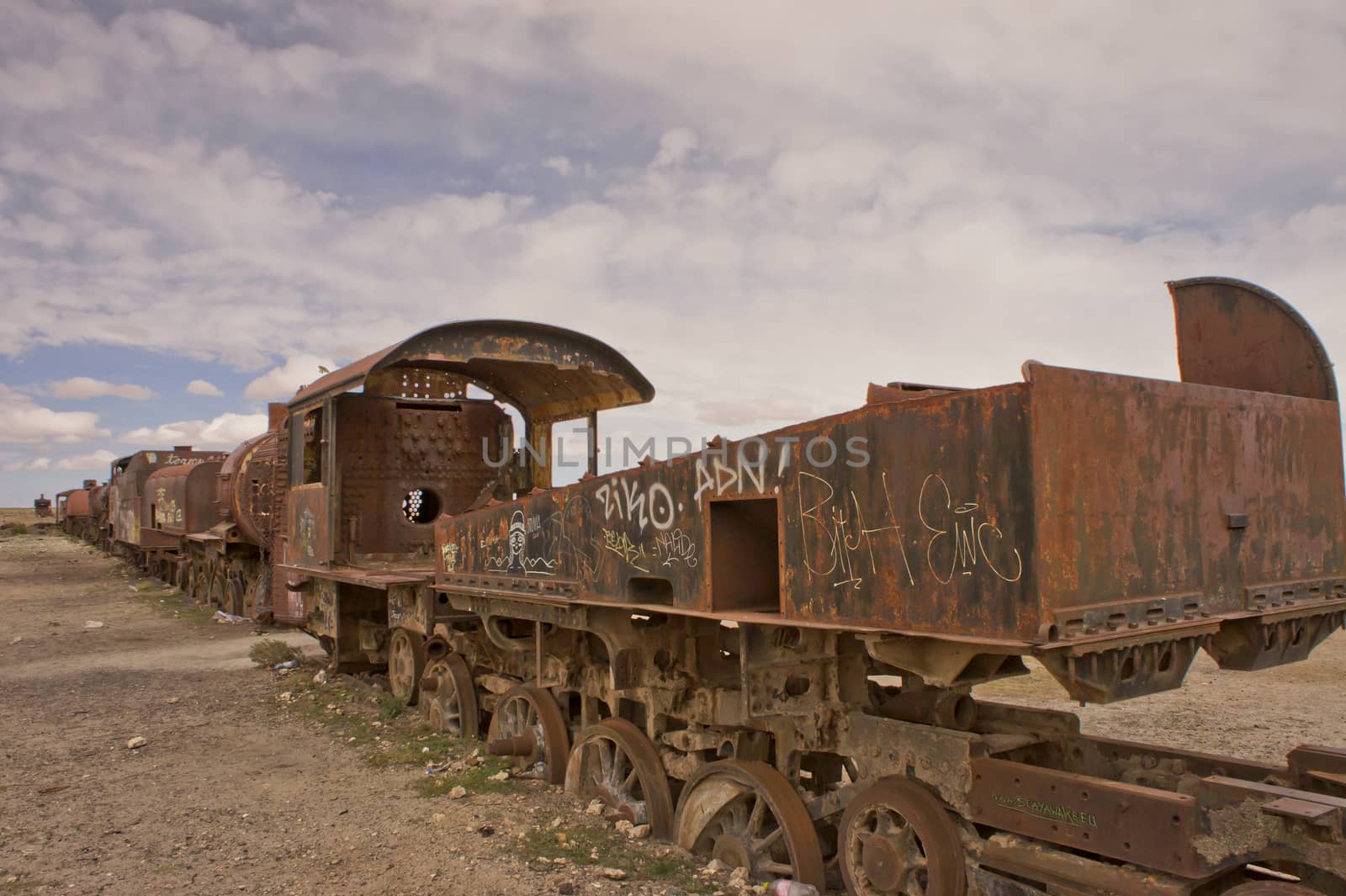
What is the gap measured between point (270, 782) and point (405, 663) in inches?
93.4

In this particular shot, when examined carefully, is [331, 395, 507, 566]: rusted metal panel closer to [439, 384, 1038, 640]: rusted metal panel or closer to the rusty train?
the rusty train

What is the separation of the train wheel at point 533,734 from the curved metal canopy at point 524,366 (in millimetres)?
2806

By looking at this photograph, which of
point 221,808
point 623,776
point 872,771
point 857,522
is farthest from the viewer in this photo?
point 221,808

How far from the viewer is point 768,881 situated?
15.6 feet

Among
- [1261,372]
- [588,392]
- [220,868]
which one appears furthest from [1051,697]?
[220,868]

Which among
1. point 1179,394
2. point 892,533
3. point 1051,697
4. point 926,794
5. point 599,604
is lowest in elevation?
point 1051,697

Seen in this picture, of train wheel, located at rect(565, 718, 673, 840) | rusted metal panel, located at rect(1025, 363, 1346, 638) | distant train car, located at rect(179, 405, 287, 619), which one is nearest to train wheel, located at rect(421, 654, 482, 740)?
train wheel, located at rect(565, 718, 673, 840)

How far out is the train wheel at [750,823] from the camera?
455 cm

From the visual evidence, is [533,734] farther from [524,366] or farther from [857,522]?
[857,522]

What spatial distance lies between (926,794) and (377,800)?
4.01m

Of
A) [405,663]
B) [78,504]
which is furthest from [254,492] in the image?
[78,504]

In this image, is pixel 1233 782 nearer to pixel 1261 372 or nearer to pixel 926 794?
pixel 926 794

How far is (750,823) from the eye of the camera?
4.89 metres

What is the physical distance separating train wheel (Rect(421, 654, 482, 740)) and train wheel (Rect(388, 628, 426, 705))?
15.8 inches
